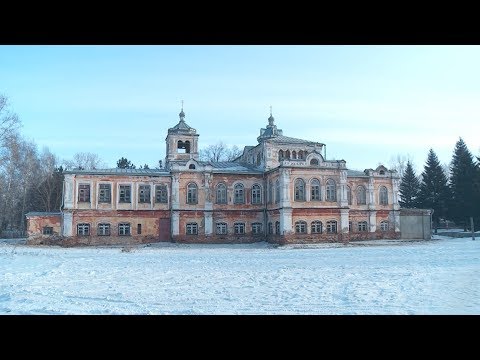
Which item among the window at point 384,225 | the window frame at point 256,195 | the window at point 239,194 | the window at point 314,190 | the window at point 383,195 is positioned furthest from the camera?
the window at point 383,195

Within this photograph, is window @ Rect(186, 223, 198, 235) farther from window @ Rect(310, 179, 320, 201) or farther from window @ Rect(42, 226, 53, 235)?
window @ Rect(42, 226, 53, 235)

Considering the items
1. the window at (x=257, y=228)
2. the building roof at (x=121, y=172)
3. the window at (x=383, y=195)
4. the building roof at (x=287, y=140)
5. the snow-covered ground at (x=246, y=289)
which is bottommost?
the snow-covered ground at (x=246, y=289)

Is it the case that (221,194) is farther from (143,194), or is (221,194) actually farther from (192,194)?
(143,194)

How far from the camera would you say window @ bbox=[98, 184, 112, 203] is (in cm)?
3475

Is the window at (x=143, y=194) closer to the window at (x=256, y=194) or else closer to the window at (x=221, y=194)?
the window at (x=221, y=194)

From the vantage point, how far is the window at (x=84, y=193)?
113 ft

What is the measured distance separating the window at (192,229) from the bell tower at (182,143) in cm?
875

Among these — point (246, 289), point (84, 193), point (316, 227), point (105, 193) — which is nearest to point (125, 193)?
point (105, 193)

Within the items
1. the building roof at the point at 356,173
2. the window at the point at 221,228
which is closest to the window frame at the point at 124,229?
the window at the point at 221,228

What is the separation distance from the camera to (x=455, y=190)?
42250mm

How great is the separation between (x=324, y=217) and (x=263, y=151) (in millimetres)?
8376

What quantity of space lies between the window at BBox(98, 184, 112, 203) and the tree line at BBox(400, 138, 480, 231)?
31.7 m
